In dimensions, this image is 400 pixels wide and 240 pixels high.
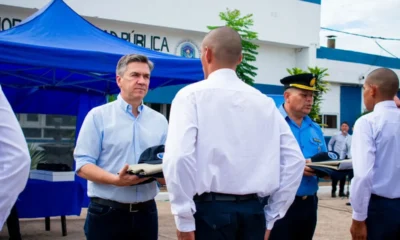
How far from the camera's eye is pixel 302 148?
443 centimetres

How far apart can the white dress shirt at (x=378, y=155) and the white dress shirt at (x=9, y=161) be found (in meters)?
2.50

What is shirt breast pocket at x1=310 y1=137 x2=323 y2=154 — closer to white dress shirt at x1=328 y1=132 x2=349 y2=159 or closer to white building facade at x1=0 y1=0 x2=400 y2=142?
white building facade at x1=0 y1=0 x2=400 y2=142

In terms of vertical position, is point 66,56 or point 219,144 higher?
point 66,56

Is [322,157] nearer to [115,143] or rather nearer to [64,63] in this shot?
[115,143]

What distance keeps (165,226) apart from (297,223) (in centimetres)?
489

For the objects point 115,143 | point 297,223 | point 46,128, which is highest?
point 115,143

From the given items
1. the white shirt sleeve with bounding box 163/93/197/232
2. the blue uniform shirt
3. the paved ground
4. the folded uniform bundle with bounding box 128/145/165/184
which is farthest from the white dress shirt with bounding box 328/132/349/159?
the white shirt sleeve with bounding box 163/93/197/232

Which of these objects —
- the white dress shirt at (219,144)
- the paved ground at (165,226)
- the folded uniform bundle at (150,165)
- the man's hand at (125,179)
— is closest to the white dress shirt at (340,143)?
the paved ground at (165,226)

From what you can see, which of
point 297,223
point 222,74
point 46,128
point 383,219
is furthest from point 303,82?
point 46,128

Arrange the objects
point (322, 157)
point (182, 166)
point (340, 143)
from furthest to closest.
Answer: point (340, 143) < point (322, 157) < point (182, 166)

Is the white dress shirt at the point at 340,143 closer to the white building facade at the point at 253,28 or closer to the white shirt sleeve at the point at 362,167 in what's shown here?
the white building facade at the point at 253,28

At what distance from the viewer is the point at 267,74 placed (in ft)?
55.5

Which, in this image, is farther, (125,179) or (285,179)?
(125,179)

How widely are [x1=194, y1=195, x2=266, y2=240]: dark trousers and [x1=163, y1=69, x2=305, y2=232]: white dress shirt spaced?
79 millimetres
